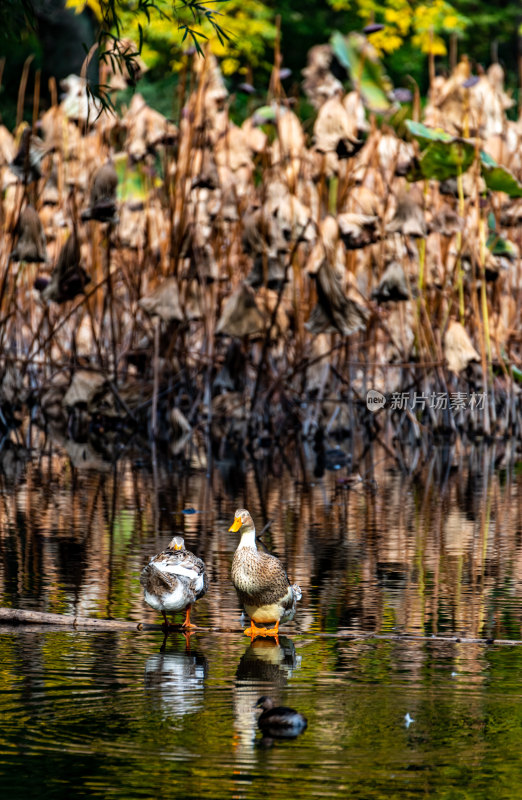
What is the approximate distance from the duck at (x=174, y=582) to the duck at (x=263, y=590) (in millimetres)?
140

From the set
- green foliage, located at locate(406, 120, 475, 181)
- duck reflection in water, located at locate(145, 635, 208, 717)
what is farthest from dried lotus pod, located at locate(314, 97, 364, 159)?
duck reflection in water, located at locate(145, 635, 208, 717)

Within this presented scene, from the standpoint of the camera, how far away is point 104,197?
10.2 metres

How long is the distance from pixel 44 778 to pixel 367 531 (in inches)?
180

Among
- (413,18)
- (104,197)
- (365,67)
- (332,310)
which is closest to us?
(104,197)

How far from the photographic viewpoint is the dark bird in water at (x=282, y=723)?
142 inches

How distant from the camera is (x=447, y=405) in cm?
1259

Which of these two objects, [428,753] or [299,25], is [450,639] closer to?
[428,753]

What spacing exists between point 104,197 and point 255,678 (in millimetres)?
6384

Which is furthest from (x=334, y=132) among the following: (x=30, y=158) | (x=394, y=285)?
(x=30, y=158)

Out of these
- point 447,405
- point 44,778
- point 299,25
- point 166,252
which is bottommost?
point 44,778

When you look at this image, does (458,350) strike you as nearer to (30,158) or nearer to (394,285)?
(394,285)

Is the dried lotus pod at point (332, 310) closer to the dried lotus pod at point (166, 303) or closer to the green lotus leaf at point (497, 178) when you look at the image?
the dried lotus pod at point (166, 303)

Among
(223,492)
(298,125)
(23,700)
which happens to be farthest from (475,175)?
(23,700)

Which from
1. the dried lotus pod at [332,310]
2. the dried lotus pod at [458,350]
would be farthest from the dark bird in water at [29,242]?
the dried lotus pod at [458,350]
